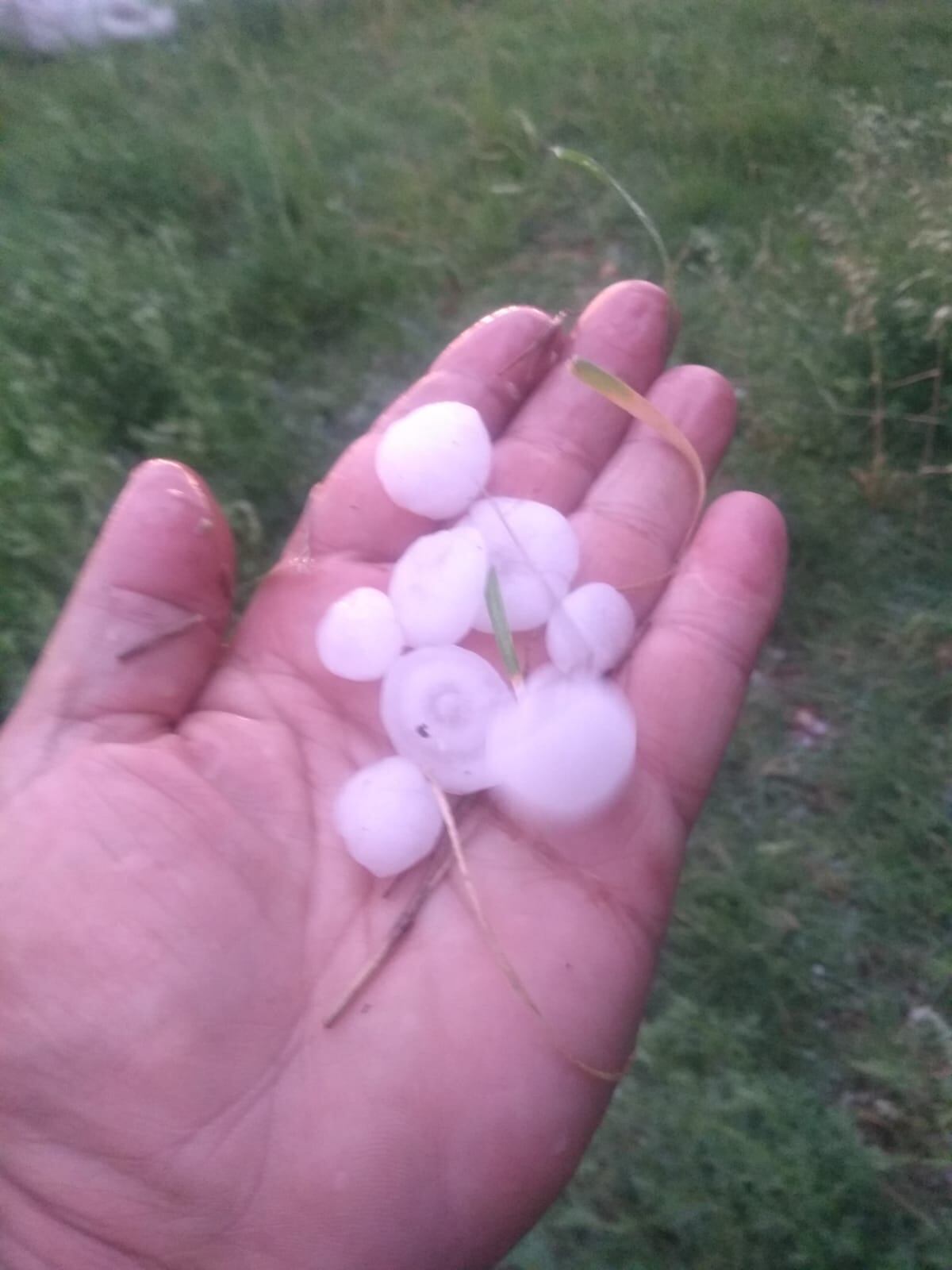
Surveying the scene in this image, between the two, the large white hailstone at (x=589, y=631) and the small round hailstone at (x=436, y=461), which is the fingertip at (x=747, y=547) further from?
the small round hailstone at (x=436, y=461)

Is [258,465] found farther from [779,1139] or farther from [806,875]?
[779,1139]

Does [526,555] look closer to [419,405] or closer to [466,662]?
[466,662]

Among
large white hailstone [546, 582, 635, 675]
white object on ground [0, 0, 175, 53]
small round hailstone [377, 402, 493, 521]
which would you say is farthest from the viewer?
white object on ground [0, 0, 175, 53]

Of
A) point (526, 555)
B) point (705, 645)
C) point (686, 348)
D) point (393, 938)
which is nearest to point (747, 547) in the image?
point (705, 645)

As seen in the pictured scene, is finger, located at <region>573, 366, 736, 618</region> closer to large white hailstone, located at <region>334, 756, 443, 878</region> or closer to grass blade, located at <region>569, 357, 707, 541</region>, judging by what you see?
grass blade, located at <region>569, 357, 707, 541</region>

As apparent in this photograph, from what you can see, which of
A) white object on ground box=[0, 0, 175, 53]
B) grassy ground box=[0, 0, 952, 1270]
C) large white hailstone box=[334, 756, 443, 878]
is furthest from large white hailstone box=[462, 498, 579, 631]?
white object on ground box=[0, 0, 175, 53]

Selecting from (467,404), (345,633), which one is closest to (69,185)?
(467,404)
